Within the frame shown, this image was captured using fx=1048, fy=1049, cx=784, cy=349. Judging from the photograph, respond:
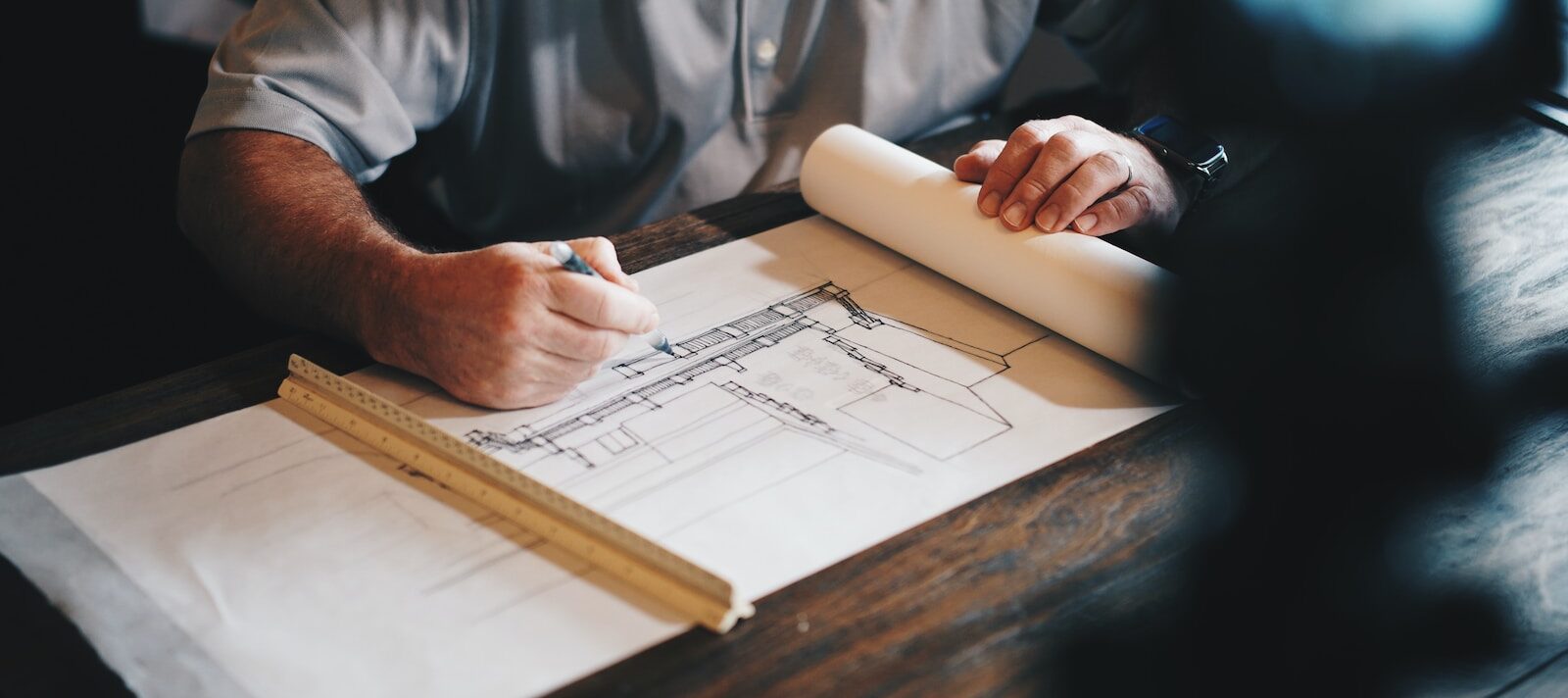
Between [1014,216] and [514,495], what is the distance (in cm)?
51

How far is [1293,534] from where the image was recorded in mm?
713

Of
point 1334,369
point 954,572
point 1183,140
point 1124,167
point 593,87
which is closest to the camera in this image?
point 954,572

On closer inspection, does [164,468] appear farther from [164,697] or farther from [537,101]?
[537,101]

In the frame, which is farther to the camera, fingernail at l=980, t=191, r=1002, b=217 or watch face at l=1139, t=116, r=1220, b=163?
watch face at l=1139, t=116, r=1220, b=163

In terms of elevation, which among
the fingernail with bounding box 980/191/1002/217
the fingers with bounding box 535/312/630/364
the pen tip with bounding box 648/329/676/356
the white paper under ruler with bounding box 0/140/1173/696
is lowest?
the white paper under ruler with bounding box 0/140/1173/696

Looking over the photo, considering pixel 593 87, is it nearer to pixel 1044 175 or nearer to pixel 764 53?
pixel 764 53

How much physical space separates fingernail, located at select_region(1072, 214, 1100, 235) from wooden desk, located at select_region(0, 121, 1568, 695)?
234 millimetres

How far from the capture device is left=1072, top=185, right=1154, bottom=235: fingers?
0.99 metres

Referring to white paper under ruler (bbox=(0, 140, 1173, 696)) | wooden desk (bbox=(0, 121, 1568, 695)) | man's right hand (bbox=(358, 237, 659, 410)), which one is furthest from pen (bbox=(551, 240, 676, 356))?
wooden desk (bbox=(0, 121, 1568, 695))

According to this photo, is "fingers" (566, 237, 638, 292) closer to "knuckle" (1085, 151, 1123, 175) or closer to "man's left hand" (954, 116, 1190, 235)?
"man's left hand" (954, 116, 1190, 235)

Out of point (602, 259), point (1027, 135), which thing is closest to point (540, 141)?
point (602, 259)

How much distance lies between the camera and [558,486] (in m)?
0.76

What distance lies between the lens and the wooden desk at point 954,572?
60cm

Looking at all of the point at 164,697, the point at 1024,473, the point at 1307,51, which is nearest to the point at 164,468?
the point at 164,697
